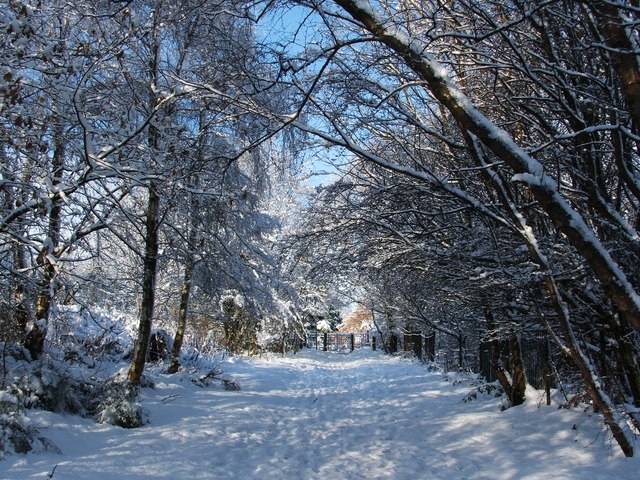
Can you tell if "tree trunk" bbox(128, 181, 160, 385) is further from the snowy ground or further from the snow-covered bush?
the snow-covered bush

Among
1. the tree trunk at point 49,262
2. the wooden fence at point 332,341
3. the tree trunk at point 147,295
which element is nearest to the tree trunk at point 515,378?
the tree trunk at point 147,295

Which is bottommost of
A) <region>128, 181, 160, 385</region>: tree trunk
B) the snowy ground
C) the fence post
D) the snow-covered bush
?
the snowy ground

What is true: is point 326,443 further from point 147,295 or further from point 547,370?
point 147,295

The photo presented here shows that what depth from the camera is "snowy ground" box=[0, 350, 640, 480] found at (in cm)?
477

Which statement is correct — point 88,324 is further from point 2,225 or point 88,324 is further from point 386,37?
point 386,37

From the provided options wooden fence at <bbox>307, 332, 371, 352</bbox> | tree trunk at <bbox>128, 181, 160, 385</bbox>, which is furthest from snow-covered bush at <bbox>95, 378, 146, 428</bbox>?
wooden fence at <bbox>307, 332, 371, 352</bbox>

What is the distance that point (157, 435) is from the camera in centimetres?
605

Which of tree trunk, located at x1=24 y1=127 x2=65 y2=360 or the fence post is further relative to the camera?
the fence post

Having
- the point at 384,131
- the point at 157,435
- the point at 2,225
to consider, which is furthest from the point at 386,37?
the point at 157,435

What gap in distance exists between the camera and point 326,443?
6.48 m

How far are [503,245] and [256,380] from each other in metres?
8.13

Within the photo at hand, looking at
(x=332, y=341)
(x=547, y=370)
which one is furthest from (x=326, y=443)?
(x=332, y=341)

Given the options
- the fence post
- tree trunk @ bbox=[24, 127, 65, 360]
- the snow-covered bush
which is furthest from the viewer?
the fence post

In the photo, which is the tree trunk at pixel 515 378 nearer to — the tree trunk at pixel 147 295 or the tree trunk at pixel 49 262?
the tree trunk at pixel 147 295
